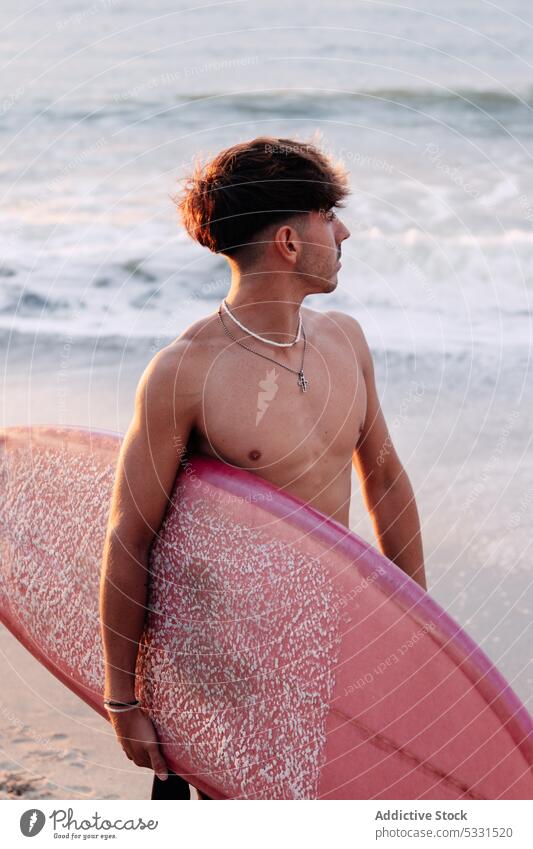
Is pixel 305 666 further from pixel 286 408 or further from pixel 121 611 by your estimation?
pixel 286 408

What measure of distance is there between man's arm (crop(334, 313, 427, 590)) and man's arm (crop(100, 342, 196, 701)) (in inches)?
20.9

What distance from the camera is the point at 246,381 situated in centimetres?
222

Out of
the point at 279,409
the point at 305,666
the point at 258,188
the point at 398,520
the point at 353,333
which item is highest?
the point at 258,188

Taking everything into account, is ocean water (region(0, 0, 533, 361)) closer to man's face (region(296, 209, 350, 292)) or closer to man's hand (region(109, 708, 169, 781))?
man's face (region(296, 209, 350, 292))

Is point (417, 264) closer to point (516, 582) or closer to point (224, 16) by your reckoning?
point (516, 582)

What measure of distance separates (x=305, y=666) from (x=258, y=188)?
3.43ft

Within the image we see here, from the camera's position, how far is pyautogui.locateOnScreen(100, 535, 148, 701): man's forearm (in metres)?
2.24

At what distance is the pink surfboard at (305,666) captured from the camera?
229cm

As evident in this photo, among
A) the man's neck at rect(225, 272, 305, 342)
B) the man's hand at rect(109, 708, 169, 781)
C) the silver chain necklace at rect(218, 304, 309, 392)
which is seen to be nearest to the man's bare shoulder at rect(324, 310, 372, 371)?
the silver chain necklace at rect(218, 304, 309, 392)

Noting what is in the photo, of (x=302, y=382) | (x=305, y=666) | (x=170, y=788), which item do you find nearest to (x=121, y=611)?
(x=305, y=666)

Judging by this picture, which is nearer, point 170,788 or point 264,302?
point 264,302

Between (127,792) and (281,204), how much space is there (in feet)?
6.25

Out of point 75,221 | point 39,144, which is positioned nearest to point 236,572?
point 75,221

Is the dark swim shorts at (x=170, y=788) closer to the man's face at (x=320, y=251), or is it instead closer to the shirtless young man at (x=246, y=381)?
the shirtless young man at (x=246, y=381)
